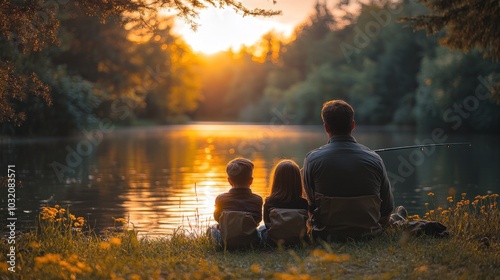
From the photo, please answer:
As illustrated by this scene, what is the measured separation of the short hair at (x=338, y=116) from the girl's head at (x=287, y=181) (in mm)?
494

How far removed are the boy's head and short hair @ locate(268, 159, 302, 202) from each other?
0.83 ft

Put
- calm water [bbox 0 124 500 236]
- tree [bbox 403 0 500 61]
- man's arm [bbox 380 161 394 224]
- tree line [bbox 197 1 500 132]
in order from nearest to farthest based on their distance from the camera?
man's arm [bbox 380 161 394 224], tree [bbox 403 0 500 61], calm water [bbox 0 124 500 236], tree line [bbox 197 1 500 132]

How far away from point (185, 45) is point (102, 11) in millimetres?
62608

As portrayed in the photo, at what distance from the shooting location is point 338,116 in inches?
246

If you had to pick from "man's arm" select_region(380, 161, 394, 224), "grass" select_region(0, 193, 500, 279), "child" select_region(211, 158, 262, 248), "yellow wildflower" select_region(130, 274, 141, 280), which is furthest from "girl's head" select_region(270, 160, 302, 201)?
"yellow wildflower" select_region(130, 274, 141, 280)

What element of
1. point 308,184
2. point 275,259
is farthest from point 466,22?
point 275,259

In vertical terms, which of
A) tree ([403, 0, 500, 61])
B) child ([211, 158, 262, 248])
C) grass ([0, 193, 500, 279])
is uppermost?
tree ([403, 0, 500, 61])

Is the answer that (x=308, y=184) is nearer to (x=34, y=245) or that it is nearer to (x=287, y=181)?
(x=287, y=181)

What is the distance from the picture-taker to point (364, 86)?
2311 inches

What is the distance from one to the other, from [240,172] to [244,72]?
96.0 metres

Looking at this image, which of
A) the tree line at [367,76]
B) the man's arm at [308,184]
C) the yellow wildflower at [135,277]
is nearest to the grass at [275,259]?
the yellow wildflower at [135,277]

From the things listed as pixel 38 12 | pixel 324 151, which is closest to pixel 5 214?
pixel 38 12

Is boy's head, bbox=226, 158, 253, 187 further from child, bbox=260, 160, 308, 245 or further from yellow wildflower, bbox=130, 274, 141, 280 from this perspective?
yellow wildflower, bbox=130, 274, 141, 280

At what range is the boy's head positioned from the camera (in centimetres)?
640
